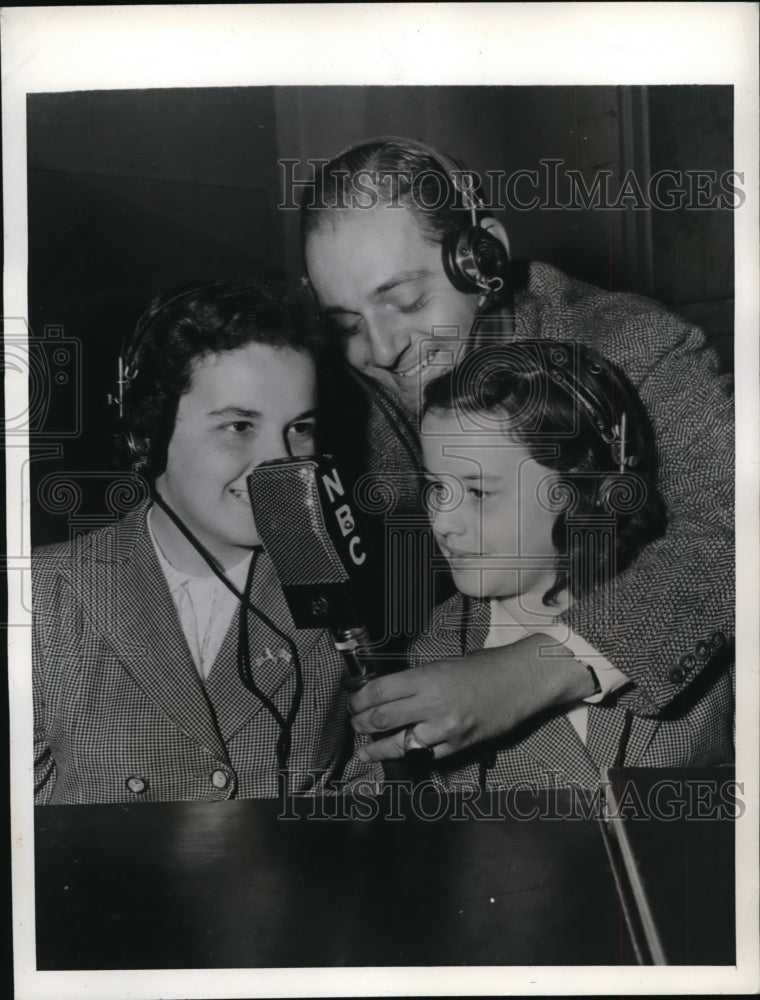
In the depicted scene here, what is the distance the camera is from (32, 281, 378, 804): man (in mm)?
2158

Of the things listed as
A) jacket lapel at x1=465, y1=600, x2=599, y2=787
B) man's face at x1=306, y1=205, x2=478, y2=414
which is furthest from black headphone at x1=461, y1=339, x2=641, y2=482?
jacket lapel at x1=465, y1=600, x2=599, y2=787

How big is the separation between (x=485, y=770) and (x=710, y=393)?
3.18 feet

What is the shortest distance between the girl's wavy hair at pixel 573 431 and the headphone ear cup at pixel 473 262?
138 mm

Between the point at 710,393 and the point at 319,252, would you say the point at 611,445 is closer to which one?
the point at 710,393

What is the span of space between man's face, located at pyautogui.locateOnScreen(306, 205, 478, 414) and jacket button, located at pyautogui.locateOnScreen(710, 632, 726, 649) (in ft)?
2.80

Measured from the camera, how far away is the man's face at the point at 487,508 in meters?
2.17

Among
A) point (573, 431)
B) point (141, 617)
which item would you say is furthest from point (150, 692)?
point (573, 431)

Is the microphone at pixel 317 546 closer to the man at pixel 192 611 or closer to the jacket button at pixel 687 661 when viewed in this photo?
the man at pixel 192 611

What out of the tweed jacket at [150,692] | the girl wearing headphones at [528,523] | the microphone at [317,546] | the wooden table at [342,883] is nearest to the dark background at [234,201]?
the tweed jacket at [150,692]

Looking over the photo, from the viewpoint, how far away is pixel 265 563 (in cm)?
219

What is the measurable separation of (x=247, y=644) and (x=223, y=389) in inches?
22.0

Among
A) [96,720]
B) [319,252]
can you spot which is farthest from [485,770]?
[319,252]

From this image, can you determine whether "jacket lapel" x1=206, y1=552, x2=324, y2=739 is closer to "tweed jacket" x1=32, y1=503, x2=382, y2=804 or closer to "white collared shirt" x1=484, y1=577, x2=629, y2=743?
"tweed jacket" x1=32, y1=503, x2=382, y2=804

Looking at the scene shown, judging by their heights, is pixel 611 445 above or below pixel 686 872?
above
